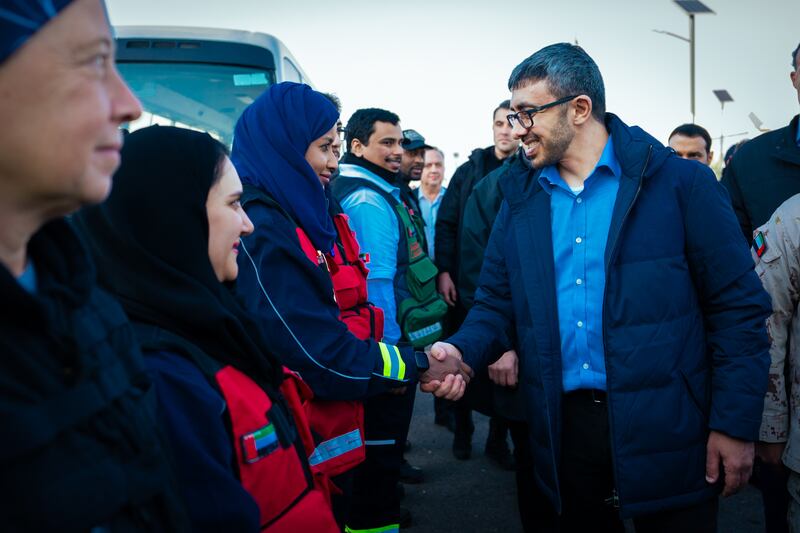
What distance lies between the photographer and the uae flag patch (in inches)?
53.7

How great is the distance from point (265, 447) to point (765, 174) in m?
3.38

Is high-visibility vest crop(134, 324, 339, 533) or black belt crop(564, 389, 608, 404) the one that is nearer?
high-visibility vest crop(134, 324, 339, 533)

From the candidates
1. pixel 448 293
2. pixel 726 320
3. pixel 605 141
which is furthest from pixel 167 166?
pixel 448 293

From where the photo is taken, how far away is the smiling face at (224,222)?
61.6 inches

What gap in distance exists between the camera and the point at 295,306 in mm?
2172

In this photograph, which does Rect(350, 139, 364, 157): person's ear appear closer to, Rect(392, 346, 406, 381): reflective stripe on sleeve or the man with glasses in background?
the man with glasses in background

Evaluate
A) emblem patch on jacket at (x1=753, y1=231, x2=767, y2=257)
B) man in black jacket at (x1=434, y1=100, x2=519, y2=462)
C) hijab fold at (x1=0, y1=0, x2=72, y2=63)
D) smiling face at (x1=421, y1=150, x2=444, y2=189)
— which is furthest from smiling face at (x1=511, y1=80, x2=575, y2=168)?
smiling face at (x1=421, y1=150, x2=444, y2=189)

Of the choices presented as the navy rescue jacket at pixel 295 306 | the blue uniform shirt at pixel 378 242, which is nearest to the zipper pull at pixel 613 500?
the navy rescue jacket at pixel 295 306

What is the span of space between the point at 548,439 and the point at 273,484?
1280mm

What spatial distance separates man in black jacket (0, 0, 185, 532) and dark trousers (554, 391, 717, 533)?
5.71 ft

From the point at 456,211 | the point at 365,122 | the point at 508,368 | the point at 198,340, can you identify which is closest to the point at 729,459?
the point at 508,368

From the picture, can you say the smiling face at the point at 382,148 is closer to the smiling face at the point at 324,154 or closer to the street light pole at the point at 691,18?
the smiling face at the point at 324,154

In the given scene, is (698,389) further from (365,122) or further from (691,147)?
(691,147)

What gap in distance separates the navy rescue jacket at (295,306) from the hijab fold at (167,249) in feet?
2.11
